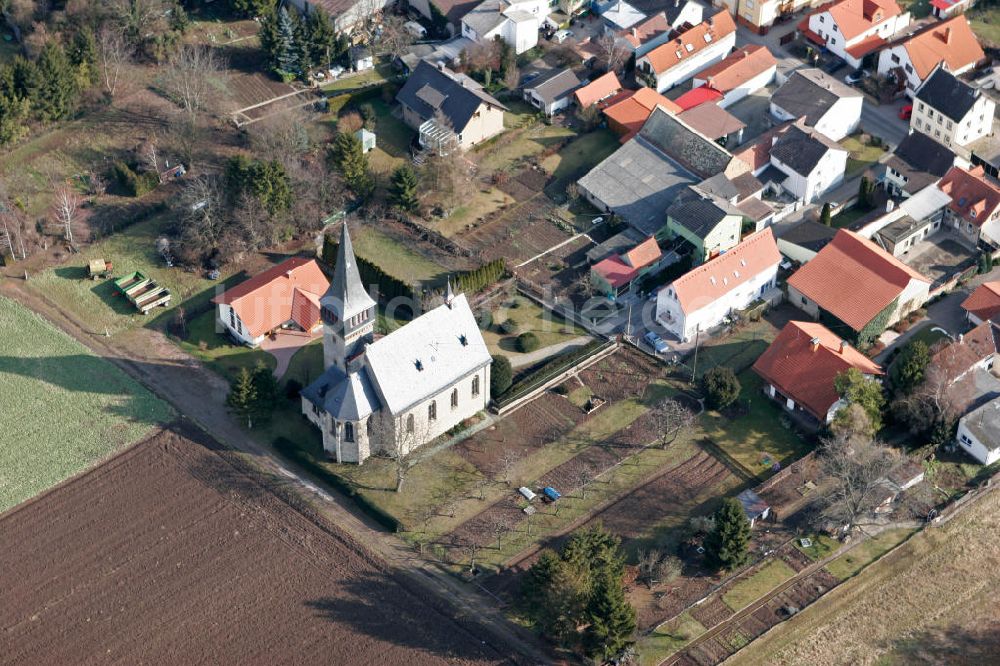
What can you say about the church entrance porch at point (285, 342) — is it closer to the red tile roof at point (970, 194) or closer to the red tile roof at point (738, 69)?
the red tile roof at point (738, 69)

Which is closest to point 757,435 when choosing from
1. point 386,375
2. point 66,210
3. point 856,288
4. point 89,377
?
point 856,288

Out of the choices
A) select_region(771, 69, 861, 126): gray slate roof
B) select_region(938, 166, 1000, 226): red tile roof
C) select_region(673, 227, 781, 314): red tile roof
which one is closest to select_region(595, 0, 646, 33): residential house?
select_region(771, 69, 861, 126): gray slate roof

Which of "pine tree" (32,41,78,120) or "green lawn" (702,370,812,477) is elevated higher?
"pine tree" (32,41,78,120)

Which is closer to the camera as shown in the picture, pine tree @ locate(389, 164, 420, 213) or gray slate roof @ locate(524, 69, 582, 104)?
pine tree @ locate(389, 164, 420, 213)

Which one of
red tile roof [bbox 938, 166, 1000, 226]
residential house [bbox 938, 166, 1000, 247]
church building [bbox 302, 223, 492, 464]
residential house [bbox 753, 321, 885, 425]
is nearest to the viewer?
church building [bbox 302, 223, 492, 464]

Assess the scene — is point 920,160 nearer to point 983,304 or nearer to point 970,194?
point 970,194

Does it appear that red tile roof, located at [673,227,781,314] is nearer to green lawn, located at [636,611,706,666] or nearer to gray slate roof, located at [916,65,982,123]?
gray slate roof, located at [916,65,982,123]

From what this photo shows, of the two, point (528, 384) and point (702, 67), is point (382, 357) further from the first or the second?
point (702, 67)
